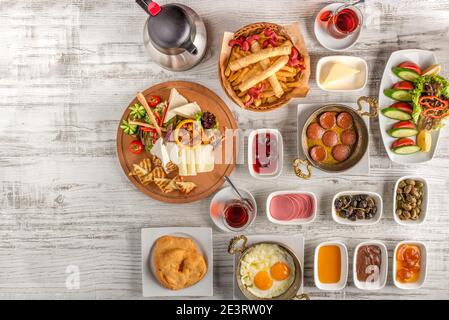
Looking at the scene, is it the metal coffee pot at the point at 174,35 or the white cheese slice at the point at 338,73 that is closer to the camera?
the metal coffee pot at the point at 174,35

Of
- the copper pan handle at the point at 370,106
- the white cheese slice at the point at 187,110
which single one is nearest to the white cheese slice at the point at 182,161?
the white cheese slice at the point at 187,110

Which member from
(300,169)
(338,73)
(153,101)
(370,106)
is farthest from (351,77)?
(153,101)

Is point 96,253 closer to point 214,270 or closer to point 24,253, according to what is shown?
point 24,253

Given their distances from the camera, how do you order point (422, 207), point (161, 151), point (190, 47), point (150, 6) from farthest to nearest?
point (422, 207), point (161, 151), point (190, 47), point (150, 6)

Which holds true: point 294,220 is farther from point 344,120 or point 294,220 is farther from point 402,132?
point 402,132

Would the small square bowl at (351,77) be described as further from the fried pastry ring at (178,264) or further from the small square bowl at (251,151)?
the fried pastry ring at (178,264)

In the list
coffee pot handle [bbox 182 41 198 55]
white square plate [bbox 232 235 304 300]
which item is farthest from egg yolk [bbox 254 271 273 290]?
coffee pot handle [bbox 182 41 198 55]
